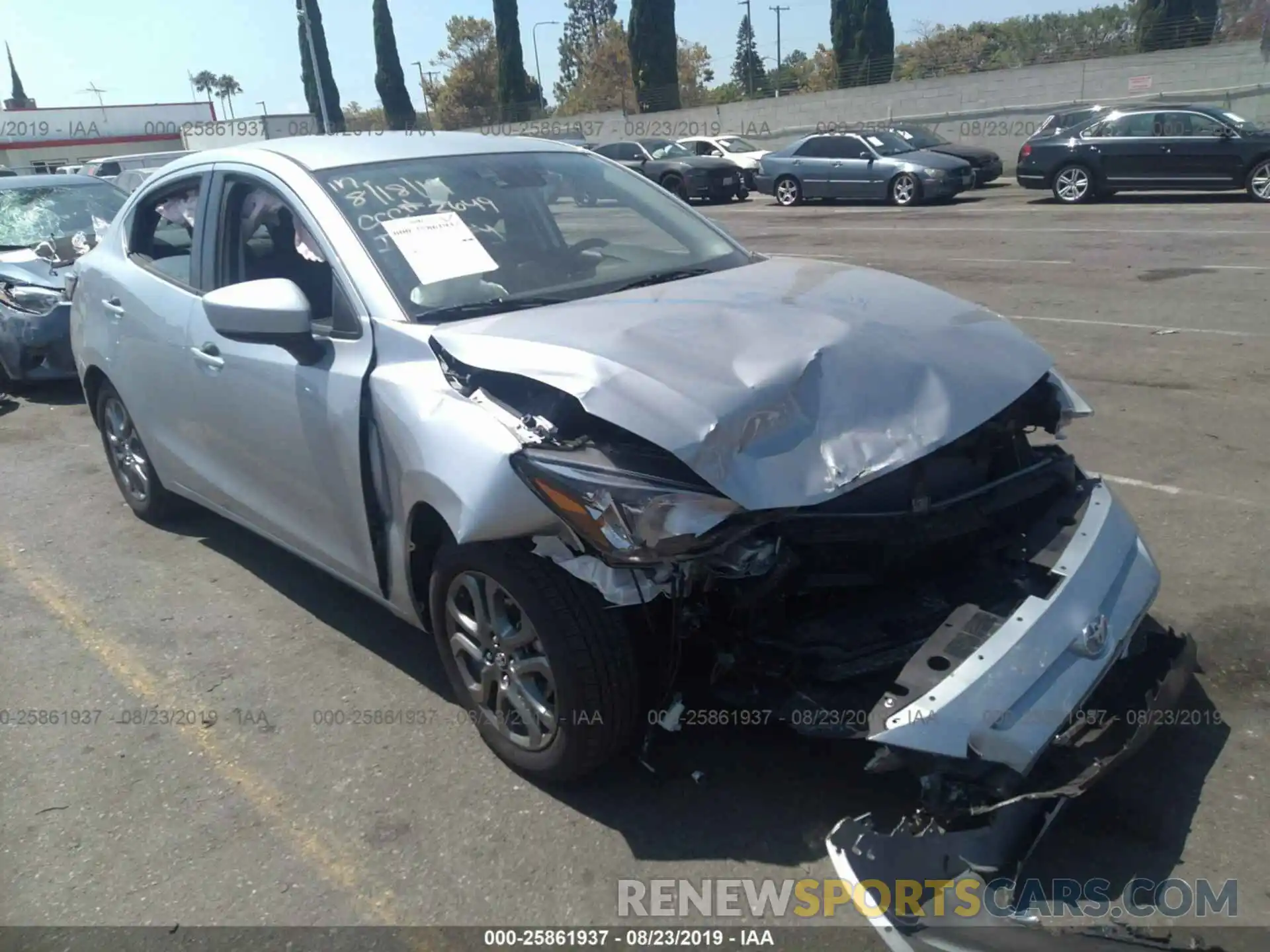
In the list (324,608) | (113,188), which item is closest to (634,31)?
(113,188)

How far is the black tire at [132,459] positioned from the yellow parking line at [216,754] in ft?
1.87

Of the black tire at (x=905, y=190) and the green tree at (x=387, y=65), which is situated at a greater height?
the green tree at (x=387, y=65)

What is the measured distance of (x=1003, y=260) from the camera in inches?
497

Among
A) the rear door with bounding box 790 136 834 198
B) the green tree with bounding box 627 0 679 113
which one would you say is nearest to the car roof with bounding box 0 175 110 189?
the rear door with bounding box 790 136 834 198

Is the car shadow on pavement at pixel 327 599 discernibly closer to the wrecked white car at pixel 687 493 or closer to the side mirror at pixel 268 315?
the wrecked white car at pixel 687 493

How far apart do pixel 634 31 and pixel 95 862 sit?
147ft

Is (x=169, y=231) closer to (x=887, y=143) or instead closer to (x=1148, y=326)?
(x=1148, y=326)

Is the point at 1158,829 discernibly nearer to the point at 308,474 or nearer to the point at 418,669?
the point at 418,669

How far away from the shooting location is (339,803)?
3.20m

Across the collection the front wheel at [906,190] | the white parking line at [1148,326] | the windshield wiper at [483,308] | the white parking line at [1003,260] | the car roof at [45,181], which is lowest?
the white parking line at [1148,326]

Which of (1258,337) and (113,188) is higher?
(113,188)

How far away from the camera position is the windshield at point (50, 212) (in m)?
9.00

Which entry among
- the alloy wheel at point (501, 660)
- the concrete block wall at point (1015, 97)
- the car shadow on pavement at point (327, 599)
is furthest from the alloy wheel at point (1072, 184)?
the alloy wheel at point (501, 660)

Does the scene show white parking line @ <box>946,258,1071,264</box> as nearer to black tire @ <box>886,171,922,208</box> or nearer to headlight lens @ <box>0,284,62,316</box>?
black tire @ <box>886,171,922,208</box>
